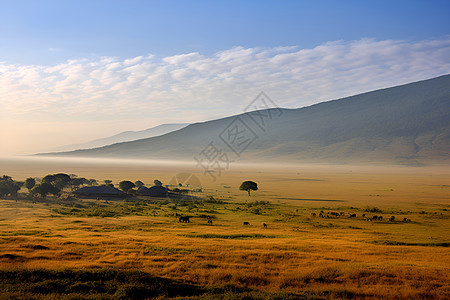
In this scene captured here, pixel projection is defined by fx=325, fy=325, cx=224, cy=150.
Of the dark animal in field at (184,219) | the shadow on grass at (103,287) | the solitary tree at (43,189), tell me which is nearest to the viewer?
the shadow on grass at (103,287)

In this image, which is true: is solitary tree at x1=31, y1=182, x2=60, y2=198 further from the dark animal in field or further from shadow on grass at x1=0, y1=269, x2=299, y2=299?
shadow on grass at x1=0, y1=269, x2=299, y2=299

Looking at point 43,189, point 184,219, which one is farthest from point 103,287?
point 43,189

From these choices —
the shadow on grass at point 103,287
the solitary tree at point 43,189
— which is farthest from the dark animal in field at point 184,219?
the solitary tree at point 43,189

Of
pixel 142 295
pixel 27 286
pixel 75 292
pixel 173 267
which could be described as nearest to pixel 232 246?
pixel 173 267

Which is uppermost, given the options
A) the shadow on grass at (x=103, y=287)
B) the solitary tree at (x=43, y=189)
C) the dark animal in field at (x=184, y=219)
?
the solitary tree at (x=43, y=189)

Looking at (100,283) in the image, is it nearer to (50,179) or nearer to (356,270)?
(356,270)

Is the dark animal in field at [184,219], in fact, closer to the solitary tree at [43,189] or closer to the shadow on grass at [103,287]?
the shadow on grass at [103,287]

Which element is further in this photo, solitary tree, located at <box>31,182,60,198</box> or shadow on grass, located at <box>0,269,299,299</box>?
solitary tree, located at <box>31,182,60,198</box>

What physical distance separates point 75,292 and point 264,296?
26.7 ft

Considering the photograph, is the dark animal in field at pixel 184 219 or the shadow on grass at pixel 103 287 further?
the dark animal in field at pixel 184 219

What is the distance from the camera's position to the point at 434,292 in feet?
47.2

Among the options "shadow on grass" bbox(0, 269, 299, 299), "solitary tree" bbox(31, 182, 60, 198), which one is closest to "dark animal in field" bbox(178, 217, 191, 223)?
"shadow on grass" bbox(0, 269, 299, 299)

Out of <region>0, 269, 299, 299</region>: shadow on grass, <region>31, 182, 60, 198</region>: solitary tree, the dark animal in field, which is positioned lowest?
the dark animal in field

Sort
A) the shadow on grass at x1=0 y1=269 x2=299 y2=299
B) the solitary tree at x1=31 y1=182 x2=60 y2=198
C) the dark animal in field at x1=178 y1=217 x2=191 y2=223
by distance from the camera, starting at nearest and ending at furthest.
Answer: the shadow on grass at x1=0 y1=269 x2=299 y2=299, the dark animal in field at x1=178 y1=217 x2=191 y2=223, the solitary tree at x1=31 y1=182 x2=60 y2=198
